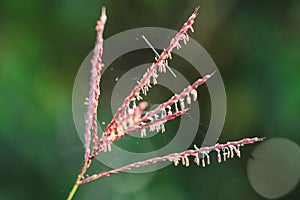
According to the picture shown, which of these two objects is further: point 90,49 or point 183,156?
point 90,49

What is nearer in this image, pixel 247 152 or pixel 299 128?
pixel 299 128

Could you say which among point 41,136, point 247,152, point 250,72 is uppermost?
point 250,72

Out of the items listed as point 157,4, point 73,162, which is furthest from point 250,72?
point 73,162

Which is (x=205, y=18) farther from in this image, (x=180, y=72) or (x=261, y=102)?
(x=261, y=102)

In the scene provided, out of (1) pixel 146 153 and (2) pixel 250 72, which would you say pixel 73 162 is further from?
(2) pixel 250 72

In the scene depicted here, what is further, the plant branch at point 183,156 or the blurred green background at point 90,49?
the blurred green background at point 90,49

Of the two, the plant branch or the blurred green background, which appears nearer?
the plant branch

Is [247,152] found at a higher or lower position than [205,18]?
lower

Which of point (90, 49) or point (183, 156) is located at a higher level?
point (90, 49)
